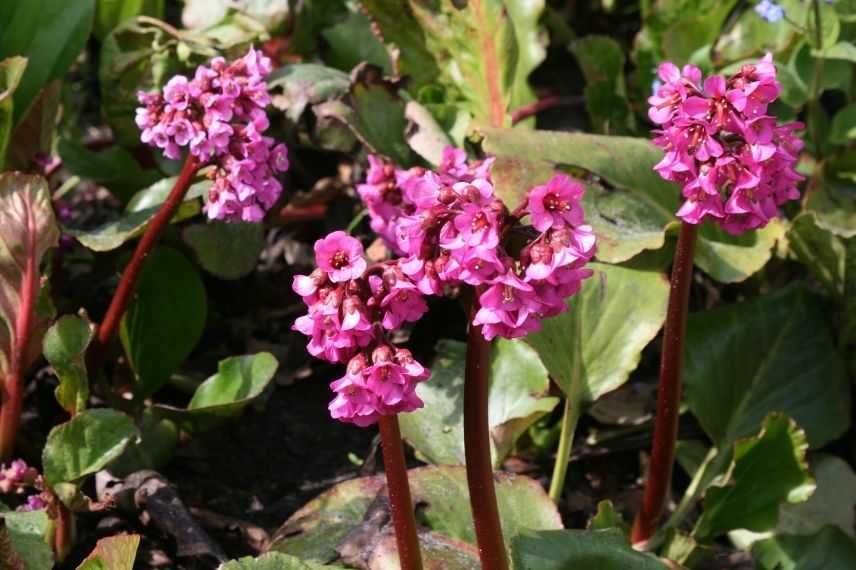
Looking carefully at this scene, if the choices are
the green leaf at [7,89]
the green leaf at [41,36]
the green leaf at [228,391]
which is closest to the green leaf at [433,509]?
the green leaf at [228,391]

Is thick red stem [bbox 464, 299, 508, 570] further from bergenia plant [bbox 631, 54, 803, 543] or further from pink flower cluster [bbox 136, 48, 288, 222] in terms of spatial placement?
pink flower cluster [bbox 136, 48, 288, 222]

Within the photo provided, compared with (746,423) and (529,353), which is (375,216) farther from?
(746,423)

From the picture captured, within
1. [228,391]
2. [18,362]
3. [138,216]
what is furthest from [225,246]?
[18,362]

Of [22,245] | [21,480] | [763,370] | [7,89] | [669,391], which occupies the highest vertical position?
[7,89]

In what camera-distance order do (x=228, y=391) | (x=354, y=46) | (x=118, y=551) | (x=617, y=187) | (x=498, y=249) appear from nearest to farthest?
(x=498, y=249) < (x=118, y=551) < (x=228, y=391) < (x=617, y=187) < (x=354, y=46)

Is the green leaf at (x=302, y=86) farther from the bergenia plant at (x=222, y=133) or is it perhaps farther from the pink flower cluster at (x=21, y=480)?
the pink flower cluster at (x=21, y=480)

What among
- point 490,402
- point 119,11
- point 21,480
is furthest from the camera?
point 119,11

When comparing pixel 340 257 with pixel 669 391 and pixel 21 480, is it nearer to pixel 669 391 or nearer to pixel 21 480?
pixel 669 391

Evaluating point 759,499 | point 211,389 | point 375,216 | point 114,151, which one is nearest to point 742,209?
point 759,499
